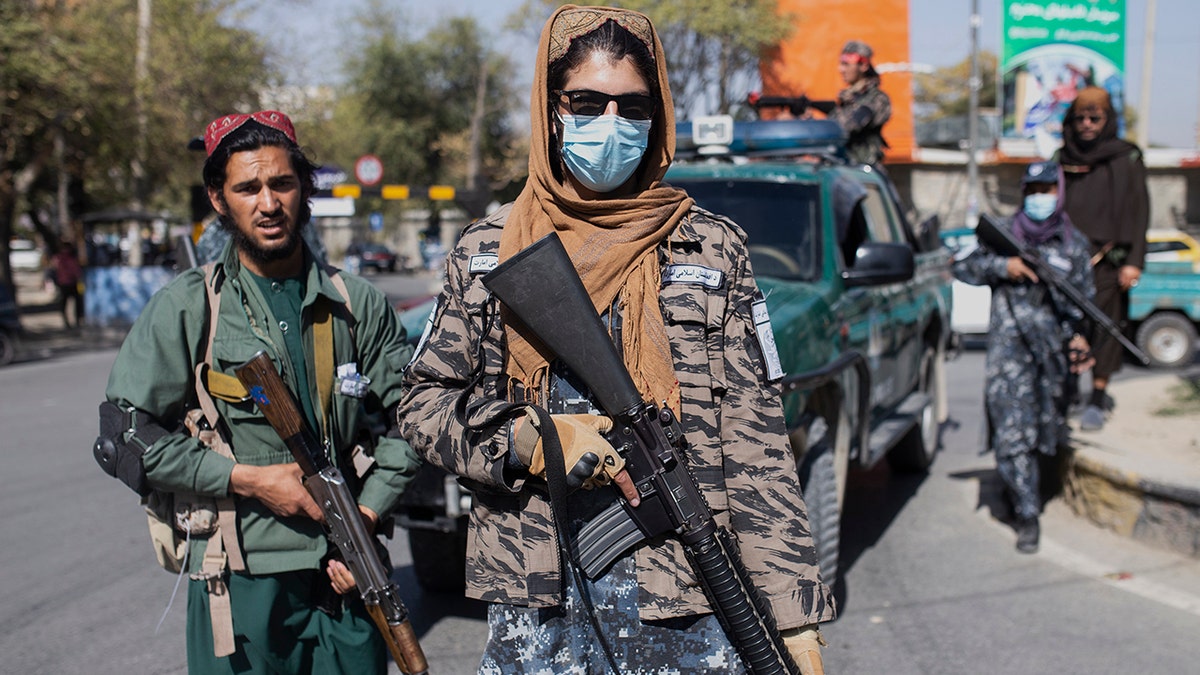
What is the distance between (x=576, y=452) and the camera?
1.80m

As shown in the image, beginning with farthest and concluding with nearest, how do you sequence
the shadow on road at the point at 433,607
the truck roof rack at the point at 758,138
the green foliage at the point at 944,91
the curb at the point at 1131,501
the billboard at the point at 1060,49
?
the green foliage at the point at 944,91 → the billboard at the point at 1060,49 → the truck roof rack at the point at 758,138 → the curb at the point at 1131,501 → the shadow on road at the point at 433,607

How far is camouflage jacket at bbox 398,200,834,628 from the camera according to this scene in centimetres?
194

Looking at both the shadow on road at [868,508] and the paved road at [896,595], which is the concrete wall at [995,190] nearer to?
the shadow on road at [868,508]

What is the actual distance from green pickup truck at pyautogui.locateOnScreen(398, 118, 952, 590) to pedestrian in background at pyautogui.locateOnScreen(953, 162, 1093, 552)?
56 centimetres

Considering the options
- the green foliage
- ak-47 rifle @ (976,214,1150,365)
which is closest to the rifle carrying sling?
ak-47 rifle @ (976,214,1150,365)

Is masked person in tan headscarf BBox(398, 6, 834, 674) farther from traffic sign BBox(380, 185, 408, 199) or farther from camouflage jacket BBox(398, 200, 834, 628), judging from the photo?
traffic sign BBox(380, 185, 408, 199)

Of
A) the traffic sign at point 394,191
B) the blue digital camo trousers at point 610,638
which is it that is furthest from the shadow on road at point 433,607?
the traffic sign at point 394,191

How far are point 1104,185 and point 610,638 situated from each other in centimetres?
557

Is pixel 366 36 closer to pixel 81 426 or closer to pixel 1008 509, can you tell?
pixel 81 426

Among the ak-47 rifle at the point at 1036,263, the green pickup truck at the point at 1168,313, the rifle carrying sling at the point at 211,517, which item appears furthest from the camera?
the green pickup truck at the point at 1168,313

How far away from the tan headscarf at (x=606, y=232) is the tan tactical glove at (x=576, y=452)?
0.15 m

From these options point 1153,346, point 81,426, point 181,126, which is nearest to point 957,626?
point 81,426

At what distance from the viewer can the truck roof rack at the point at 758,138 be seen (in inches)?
223

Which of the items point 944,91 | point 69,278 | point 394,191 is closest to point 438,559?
point 394,191
